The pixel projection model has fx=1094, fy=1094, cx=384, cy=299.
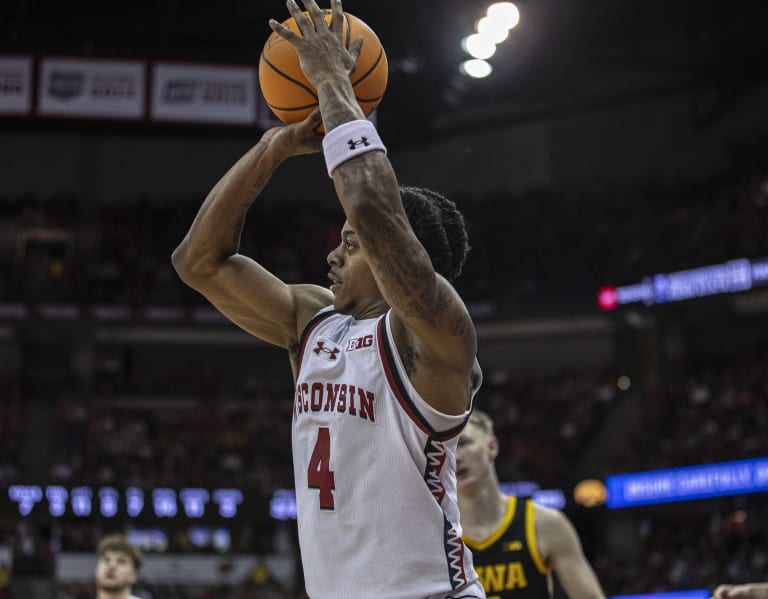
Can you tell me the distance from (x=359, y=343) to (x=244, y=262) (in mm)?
589

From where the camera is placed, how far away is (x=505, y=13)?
42.2ft

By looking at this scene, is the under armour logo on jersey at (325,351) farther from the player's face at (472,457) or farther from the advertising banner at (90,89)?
the advertising banner at (90,89)

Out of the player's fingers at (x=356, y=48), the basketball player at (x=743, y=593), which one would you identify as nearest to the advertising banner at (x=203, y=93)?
the player's fingers at (x=356, y=48)

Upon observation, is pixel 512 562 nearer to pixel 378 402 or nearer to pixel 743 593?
pixel 743 593

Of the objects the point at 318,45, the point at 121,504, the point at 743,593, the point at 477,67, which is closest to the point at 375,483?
the point at 318,45

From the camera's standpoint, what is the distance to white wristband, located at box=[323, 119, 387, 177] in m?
2.73

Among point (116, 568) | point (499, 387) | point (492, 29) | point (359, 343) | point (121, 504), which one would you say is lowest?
point (116, 568)

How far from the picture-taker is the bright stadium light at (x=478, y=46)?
13477 mm

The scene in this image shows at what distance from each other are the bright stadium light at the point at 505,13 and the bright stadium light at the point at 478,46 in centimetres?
45

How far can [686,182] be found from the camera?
84.2ft

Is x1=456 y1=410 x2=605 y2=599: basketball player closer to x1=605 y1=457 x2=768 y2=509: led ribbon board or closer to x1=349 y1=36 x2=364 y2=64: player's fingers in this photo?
x1=349 y1=36 x2=364 y2=64: player's fingers

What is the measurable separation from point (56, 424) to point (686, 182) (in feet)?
50.3

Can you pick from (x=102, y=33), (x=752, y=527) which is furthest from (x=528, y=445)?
(x=102, y=33)

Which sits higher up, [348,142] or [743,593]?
[348,142]
